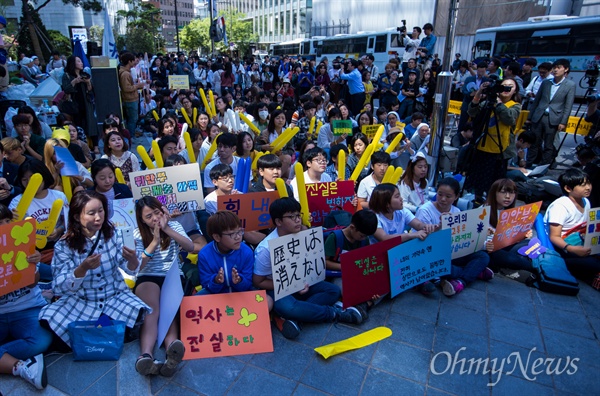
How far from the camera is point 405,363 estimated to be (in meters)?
2.87

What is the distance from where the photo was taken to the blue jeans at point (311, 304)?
10.3ft

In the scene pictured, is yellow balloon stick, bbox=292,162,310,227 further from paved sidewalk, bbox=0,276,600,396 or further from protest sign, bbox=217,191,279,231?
paved sidewalk, bbox=0,276,600,396

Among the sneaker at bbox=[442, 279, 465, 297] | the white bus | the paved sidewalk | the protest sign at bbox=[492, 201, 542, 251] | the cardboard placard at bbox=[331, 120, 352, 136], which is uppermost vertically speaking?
the white bus

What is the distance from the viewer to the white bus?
12.0 metres

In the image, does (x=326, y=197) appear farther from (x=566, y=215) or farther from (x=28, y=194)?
(x=28, y=194)

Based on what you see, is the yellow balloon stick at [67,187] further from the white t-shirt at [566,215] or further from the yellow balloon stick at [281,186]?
the white t-shirt at [566,215]

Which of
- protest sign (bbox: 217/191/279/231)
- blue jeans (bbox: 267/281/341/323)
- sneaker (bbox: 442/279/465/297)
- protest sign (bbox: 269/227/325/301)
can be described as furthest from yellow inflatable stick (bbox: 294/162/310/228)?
sneaker (bbox: 442/279/465/297)

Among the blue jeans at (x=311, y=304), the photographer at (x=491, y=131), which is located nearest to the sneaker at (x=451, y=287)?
the blue jeans at (x=311, y=304)

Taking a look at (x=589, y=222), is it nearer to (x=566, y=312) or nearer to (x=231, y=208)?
(x=566, y=312)

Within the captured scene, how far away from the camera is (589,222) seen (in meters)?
3.96

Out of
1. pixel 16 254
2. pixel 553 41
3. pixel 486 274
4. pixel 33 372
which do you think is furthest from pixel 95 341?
pixel 553 41

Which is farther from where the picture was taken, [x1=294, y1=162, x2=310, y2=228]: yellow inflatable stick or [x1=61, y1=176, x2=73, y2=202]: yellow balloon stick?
[x1=61, y1=176, x2=73, y2=202]: yellow balloon stick

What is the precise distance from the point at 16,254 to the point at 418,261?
310cm

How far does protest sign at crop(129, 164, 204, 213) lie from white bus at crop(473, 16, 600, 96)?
992 cm
